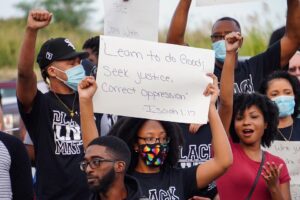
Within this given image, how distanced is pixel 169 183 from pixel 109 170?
1.46ft

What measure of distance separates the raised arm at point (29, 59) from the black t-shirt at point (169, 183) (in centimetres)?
101

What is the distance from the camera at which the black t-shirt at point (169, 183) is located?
625 centimetres

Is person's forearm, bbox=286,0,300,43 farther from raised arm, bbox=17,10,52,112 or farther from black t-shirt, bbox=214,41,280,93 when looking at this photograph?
raised arm, bbox=17,10,52,112

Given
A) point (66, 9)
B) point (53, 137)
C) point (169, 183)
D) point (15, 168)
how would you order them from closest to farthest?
point (169, 183) → point (15, 168) → point (53, 137) → point (66, 9)

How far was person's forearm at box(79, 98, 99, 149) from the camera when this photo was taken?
6.45m

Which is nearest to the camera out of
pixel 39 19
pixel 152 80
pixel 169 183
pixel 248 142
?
pixel 169 183

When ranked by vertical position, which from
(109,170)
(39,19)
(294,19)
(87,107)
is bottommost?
(109,170)

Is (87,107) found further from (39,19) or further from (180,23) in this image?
(180,23)

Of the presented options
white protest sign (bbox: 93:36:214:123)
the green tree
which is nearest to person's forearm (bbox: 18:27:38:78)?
white protest sign (bbox: 93:36:214:123)

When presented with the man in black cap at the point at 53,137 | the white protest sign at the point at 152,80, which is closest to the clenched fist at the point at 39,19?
the man in black cap at the point at 53,137

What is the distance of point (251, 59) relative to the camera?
782cm

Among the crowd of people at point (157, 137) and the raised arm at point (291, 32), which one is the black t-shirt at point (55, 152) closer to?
the crowd of people at point (157, 137)

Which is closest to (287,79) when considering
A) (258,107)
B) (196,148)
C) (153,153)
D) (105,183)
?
(258,107)

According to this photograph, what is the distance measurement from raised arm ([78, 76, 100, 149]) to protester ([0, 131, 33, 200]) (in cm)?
50
